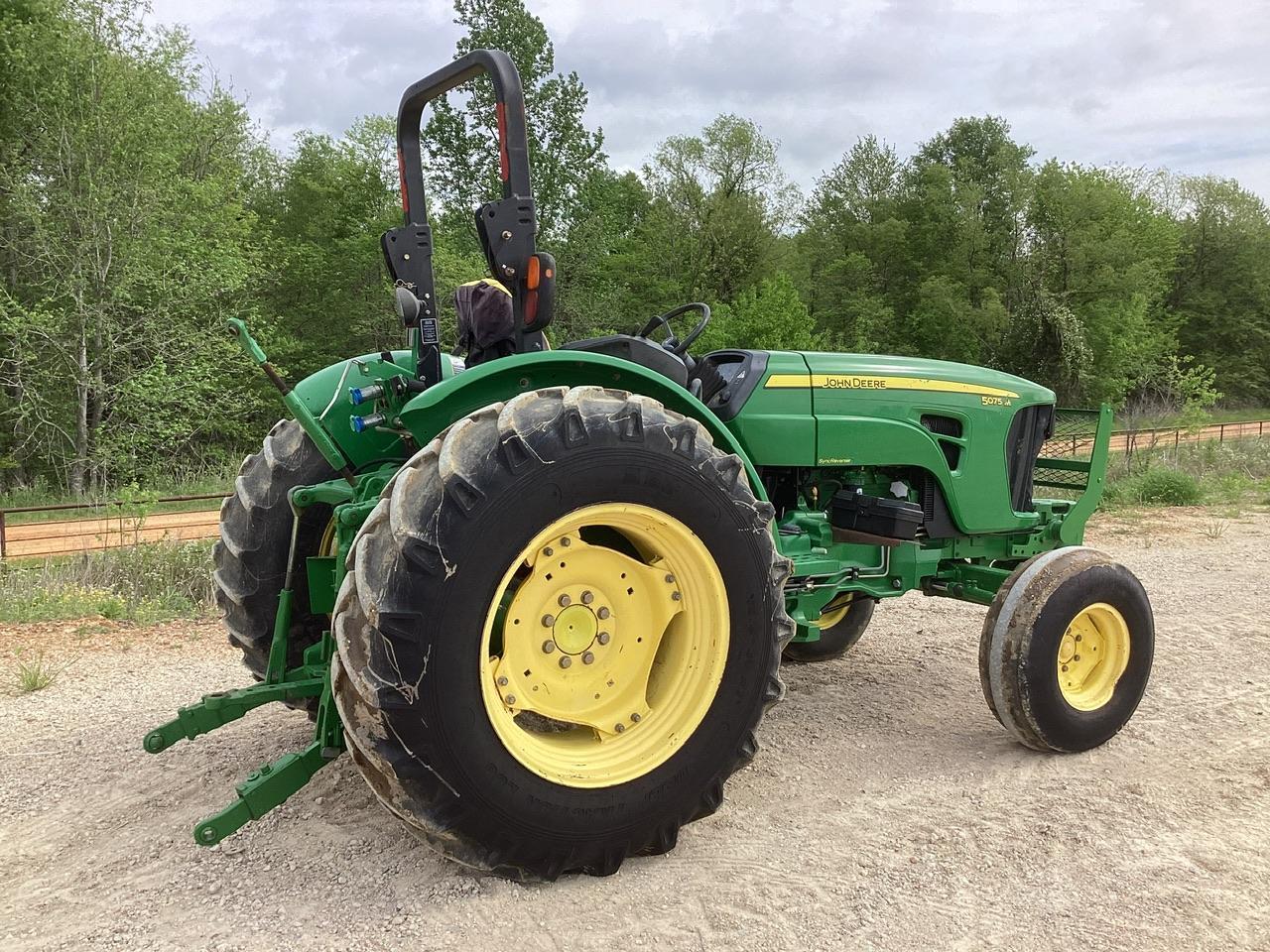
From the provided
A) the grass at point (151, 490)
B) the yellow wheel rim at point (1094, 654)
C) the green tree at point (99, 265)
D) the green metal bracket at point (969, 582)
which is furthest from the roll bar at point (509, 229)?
the green tree at point (99, 265)

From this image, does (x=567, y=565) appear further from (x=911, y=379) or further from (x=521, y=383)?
(x=911, y=379)

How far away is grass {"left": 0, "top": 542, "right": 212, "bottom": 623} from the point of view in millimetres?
6211

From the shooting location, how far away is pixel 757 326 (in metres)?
21.4


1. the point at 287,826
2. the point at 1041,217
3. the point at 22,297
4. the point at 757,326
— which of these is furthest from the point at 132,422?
the point at 1041,217

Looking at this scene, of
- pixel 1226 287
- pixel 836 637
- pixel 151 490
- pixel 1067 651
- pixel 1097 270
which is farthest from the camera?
pixel 1226 287

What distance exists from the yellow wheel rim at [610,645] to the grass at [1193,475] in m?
10.6

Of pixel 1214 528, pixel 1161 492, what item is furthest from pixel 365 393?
pixel 1161 492

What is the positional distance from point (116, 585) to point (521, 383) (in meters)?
5.90

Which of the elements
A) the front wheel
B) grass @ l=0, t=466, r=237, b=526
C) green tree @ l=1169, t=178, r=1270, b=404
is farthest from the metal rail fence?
green tree @ l=1169, t=178, r=1270, b=404

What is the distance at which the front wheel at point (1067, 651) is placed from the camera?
3.46 metres

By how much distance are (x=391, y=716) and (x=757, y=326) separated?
65.2 feet

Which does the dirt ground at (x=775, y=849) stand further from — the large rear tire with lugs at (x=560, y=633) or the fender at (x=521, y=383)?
the fender at (x=521, y=383)

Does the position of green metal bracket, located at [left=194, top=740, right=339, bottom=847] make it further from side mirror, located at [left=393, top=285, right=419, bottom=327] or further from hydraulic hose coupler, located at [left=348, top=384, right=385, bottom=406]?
side mirror, located at [left=393, top=285, right=419, bottom=327]

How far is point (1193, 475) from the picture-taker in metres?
14.3
